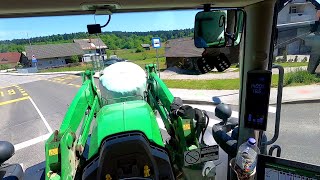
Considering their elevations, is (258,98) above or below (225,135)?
above

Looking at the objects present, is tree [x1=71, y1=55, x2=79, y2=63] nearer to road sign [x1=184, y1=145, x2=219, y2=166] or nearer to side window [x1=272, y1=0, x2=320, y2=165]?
side window [x1=272, y1=0, x2=320, y2=165]

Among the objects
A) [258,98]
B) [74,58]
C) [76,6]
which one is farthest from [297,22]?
[74,58]

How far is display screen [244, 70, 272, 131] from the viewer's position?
9.17 feet

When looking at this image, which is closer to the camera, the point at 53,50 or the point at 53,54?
the point at 53,54

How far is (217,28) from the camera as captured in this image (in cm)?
263

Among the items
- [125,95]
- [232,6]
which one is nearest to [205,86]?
[125,95]

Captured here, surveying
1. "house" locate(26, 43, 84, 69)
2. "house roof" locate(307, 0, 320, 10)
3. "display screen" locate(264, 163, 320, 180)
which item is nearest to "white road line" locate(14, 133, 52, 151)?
"display screen" locate(264, 163, 320, 180)

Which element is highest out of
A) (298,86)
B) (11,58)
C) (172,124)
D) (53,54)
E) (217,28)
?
(217,28)

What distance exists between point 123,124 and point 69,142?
0.73 metres

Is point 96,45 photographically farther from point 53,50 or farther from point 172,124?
point 53,50

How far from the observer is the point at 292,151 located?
6168mm

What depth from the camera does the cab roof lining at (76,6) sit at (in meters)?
2.31

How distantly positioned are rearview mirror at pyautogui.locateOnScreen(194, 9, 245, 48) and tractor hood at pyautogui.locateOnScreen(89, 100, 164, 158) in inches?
37.9

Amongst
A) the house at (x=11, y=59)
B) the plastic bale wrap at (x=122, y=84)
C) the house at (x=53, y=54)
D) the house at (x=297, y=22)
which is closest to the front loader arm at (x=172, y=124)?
the plastic bale wrap at (x=122, y=84)
